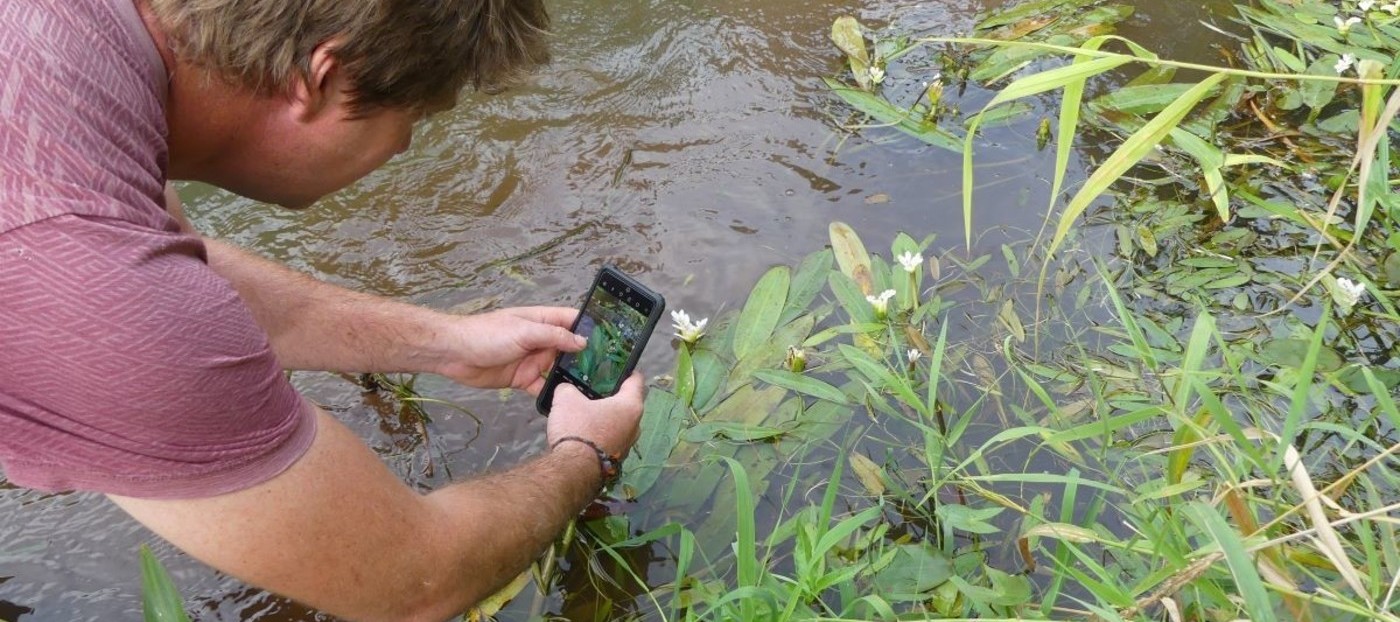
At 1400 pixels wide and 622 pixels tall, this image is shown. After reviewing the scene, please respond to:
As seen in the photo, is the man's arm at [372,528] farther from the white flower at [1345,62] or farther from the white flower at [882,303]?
the white flower at [1345,62]

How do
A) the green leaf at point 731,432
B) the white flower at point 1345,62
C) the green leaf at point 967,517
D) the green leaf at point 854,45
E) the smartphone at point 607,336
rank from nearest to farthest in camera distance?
the green leaf at point 967,517
the smartphone at point 607,336
the green leaf at point 731,432
the white flower at point 1345,62
the green leaf at point 854,45

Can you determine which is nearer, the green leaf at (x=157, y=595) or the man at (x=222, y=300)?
the man at (x=222, y=300)

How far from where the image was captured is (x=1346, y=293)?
8.71 feet

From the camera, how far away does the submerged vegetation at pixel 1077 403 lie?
176cm

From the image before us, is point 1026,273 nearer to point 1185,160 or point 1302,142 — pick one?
point 1185,160

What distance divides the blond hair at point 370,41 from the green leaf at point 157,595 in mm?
803

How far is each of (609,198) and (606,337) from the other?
0.99m

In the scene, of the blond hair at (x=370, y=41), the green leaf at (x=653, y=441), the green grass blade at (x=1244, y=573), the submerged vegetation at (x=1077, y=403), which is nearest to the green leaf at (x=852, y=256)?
the submerged vegetation at (x=1077, y=403)

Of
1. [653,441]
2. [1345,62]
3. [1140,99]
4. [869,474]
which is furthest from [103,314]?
[1345,62]

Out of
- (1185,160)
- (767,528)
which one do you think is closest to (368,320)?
(767,528)

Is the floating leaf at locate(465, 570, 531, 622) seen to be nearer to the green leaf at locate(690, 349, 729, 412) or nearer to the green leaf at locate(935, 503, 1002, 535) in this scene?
the green leaf at locate(690, 349, 729, 412)

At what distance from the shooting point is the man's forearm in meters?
2.35

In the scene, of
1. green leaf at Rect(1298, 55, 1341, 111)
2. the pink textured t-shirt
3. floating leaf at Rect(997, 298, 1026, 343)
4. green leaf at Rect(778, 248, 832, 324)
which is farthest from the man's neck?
green leaf at Rect(1298, 55, 1341, 111)

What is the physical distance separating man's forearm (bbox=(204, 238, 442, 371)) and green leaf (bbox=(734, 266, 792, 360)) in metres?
0.75
